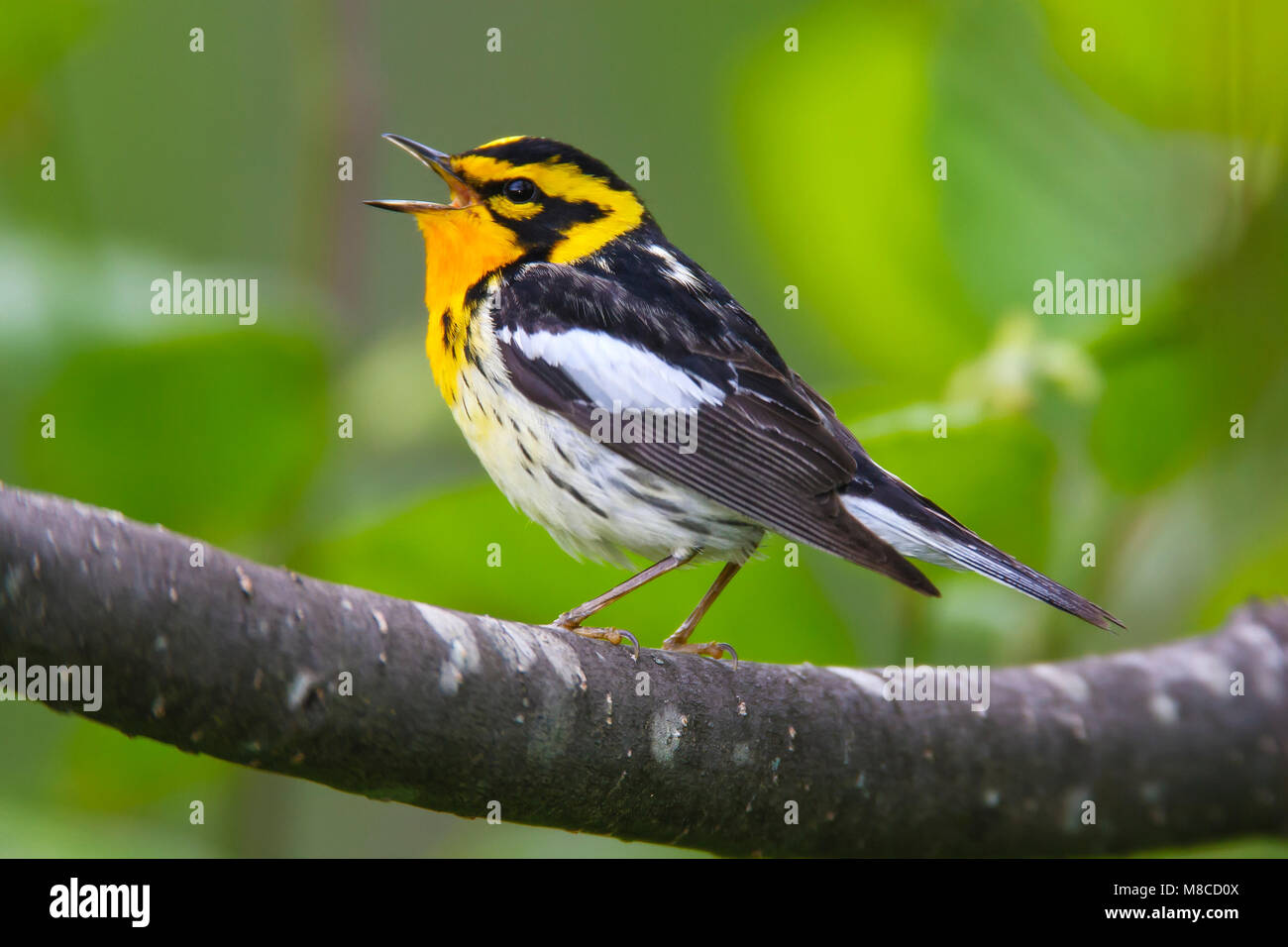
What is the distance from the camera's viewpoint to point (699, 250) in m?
5.19

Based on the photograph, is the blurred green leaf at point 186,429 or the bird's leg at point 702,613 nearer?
the blurred green leaf at point 186,429

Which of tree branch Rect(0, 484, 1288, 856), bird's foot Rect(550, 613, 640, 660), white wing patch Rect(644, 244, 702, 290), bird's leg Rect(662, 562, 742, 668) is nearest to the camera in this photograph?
tree branch Rect(0, 484, 1288, 856)

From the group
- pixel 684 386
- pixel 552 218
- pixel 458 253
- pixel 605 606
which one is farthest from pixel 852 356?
pixel 458 253

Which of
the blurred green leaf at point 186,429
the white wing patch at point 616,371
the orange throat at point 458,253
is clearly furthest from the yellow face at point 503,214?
the blurred green leaf at point 186,429

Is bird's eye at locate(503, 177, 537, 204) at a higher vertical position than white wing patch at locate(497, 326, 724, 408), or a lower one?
higher

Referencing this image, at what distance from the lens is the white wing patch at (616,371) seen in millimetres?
2975

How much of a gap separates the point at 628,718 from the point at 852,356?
1249 mm

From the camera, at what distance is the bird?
286cm

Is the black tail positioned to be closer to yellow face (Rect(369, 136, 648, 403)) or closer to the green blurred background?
the green blurred background

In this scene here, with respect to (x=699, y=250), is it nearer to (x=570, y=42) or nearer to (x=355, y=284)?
(x=570, y=42)

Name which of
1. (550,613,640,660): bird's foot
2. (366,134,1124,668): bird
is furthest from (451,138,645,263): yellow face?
(550,613,640,660): bird's foot

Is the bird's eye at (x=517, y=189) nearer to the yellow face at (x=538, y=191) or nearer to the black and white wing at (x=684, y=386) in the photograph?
the yellow face at (x=538, y=191)

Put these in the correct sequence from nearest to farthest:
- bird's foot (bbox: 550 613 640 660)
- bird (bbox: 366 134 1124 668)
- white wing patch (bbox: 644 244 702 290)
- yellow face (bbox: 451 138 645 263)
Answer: bird's foot (bbox: 550 613 640 660) → bird (bbox: 366 134 1124 668) → white wing patch (bbox: 644 244 702 290) → yellow face (bbox: 451 138 645 263)

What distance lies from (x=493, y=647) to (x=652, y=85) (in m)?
3.23
